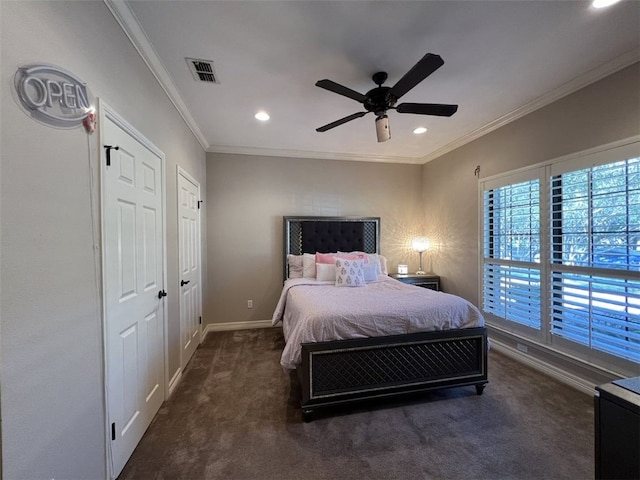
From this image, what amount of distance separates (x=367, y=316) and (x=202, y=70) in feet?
8.11

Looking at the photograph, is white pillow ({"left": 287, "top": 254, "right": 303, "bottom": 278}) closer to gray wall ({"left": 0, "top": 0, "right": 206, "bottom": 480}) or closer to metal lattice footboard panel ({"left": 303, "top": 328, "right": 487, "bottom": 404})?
metal lattice footboard panel ({"left": 303, "top": 328, "right": 487, "bottom": 404})

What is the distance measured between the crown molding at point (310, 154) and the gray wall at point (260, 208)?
7cm

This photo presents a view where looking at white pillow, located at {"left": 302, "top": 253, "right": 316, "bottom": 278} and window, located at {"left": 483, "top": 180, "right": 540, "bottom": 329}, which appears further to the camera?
white pillow, located at {"left": 302, "top": 253, "right": 316, "bottom": 278}

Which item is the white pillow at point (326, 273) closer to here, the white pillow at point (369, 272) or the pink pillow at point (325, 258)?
the pink pillow at point (325, 258)

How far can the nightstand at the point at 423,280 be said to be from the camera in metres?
4.06

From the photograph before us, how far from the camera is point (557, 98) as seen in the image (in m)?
2.46

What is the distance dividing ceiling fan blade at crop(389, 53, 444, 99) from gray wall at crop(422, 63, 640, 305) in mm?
1766

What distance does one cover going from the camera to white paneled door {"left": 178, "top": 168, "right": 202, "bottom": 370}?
2641 mm

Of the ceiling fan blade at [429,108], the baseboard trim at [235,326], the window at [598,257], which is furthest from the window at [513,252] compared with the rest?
the baseboard trim at [235,326]

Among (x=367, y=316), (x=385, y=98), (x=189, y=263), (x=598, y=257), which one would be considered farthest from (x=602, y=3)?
(x=189, y=263)

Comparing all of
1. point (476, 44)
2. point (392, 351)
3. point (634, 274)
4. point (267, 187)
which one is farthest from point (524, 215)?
point (267, 187)

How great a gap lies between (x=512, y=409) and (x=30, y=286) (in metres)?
3.11

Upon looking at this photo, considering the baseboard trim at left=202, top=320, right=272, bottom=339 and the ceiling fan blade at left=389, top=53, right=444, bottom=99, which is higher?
the ceiling fan blade at left=389, top=53, right=444, bottom=99

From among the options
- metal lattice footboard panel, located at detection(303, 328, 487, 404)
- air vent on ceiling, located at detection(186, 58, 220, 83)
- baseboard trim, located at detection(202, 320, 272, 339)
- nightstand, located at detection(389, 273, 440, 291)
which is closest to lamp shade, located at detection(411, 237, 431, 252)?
nightstand, located at detection(389, 273, 440, 291)
